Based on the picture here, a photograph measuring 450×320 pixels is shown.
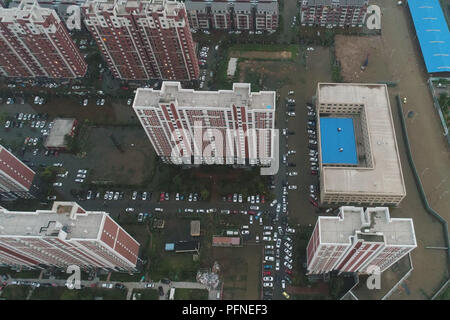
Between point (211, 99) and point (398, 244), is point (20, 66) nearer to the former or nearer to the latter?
point (211, 99)

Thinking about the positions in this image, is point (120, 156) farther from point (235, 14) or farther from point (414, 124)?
point (414, 124)

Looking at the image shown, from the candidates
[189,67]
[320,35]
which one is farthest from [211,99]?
[320,35]

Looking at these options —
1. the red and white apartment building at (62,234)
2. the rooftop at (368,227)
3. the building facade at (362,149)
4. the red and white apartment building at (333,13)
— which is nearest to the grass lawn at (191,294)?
the red and white apartment building at (62,234)

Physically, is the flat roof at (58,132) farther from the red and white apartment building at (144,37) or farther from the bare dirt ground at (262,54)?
the bare dirt ground at (262,54)

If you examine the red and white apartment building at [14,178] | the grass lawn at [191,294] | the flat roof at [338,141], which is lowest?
the grass lawn at [191,294]

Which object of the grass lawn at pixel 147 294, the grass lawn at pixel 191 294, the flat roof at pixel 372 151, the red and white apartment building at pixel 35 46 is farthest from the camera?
the red and white apartment building at pixel 35 46

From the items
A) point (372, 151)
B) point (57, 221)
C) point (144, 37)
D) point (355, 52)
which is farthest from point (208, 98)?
point (355, 52)
